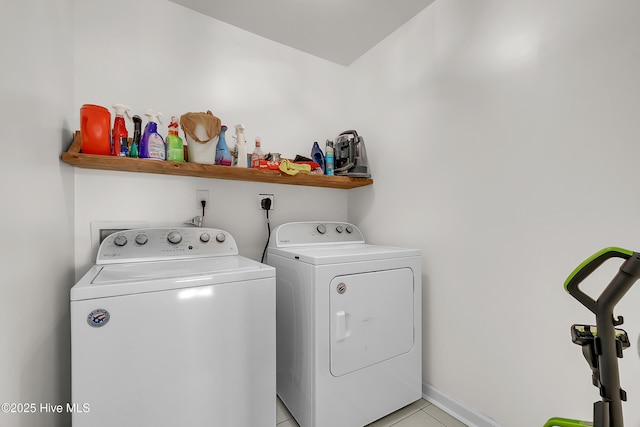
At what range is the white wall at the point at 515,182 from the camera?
101 centimetres

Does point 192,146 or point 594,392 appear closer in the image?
point 594,392

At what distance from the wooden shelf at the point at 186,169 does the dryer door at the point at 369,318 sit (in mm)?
772

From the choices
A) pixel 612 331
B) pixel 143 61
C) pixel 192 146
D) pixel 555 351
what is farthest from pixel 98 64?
pixel 555 351

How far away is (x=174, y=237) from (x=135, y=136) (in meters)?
0.58

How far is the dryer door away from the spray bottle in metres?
1.27

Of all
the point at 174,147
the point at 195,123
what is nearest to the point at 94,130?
the point at 174,147

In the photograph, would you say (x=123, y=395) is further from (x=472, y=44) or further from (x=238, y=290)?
(x=472, y=44)

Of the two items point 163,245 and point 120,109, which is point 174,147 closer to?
point 120,109

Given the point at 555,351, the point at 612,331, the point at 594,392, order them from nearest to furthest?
the point at 612,331 → the point at 594,392 → the point at 555,351

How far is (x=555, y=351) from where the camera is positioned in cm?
113

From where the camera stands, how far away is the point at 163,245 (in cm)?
142

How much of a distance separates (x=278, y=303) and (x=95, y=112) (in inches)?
52.5

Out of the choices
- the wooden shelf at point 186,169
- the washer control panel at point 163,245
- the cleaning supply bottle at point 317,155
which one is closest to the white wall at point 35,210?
Answer: the wooden shelf at point 186,169

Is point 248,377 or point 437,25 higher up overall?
point 437,25
